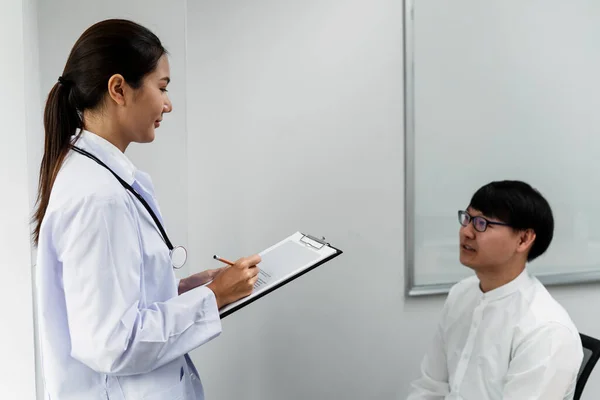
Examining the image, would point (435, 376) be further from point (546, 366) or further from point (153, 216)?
point (153, 216)

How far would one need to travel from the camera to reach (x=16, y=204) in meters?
1.49

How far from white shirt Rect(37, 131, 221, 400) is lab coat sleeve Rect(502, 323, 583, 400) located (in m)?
0.83

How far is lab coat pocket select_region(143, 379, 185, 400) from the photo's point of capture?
3.29 feet

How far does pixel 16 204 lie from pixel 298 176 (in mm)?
920

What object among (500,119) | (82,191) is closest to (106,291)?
(82,191)

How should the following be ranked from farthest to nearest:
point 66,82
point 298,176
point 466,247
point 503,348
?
point 298,176
point 466,247
point 503,348
point 66,82

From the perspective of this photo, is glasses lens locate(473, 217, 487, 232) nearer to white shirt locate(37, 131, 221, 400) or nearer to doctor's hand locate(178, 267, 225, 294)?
doctor's hand locate(178, 267, 225, 294)

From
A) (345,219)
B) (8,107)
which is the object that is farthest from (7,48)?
(345,219)

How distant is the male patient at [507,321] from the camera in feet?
4.43

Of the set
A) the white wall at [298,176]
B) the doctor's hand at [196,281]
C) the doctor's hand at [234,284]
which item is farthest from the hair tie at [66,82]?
the white wall at [298,176]

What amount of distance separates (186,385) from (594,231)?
6.42ft

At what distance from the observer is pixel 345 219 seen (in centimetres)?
200

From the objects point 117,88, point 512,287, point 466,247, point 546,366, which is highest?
point 117,88

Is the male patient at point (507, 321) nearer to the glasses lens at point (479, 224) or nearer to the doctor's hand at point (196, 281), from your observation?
the glasses lens at point (479, 224)
